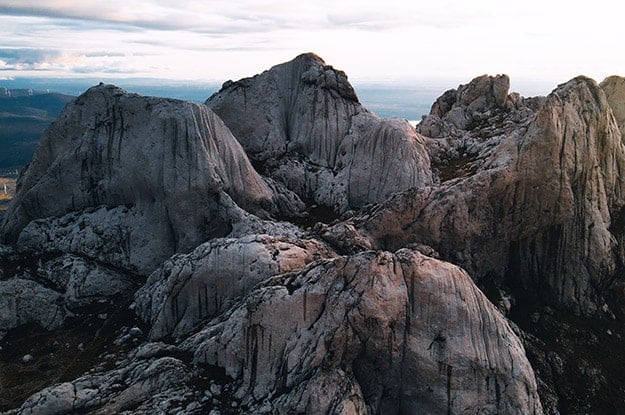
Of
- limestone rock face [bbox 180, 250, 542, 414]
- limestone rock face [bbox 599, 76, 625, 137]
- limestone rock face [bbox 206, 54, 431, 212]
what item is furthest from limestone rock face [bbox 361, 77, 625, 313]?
limestone rock face [bbox 599, 76, 625, 137]

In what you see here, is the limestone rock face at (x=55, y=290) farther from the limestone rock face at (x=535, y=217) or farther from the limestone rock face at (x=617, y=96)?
the limestone rock face at (x=617, y=96)

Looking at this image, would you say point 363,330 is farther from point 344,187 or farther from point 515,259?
point 344,187

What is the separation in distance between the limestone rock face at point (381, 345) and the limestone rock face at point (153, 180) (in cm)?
1950

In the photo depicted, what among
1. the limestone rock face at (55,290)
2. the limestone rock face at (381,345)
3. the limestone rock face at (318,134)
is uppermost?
the limestone rock face at (318,134)

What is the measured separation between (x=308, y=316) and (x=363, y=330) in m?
3.54

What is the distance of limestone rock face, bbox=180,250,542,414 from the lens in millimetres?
28266

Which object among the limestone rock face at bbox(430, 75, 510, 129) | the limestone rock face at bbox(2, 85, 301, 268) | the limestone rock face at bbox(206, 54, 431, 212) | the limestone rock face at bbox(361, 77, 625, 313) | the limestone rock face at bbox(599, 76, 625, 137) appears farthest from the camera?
the limestone rock face at bbox(430, 75, 510, 129)

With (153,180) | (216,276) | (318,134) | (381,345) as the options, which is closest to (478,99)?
(318,134)

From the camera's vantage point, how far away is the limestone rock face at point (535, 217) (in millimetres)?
42500

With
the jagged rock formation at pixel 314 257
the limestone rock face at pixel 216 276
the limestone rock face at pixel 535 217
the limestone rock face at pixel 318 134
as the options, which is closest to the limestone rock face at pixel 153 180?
the jagged rock formation at pixel 314 257

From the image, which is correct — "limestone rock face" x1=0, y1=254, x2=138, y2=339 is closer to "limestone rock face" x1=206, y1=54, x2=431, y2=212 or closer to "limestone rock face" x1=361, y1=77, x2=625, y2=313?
"limestone rock face" x1=206, y1=54, x2=431, y2=212

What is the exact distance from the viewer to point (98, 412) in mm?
27703

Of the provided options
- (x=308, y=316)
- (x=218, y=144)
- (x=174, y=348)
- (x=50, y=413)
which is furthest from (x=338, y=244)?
(x=50, y=413)

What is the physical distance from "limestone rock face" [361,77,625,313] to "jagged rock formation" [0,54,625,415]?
0.58 ft
